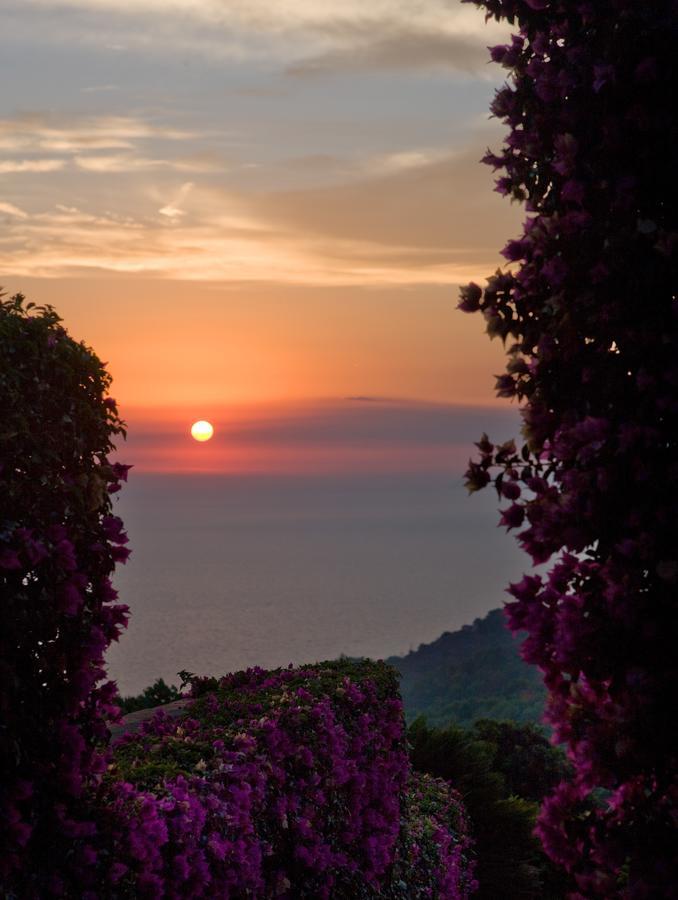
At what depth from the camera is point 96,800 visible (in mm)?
7234

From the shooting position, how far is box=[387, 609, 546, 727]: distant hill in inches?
2458

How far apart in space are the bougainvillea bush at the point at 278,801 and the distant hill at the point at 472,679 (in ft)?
144

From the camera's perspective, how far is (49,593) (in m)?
6.69

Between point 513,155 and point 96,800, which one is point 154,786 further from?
point 513,155

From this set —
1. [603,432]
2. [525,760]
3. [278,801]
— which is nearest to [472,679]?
[525,760]

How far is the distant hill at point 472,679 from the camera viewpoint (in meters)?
62.4

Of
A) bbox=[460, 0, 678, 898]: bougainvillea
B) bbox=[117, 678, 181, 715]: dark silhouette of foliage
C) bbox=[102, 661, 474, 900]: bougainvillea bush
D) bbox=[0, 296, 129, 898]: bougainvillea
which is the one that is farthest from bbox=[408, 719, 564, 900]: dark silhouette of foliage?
bbox=[460, 0, 678, 898]: bougainvillea

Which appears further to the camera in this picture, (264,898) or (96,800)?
(264,898)

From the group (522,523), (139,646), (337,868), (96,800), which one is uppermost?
(139,646)

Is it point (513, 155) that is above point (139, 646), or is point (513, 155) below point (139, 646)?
below

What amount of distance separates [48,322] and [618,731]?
440 centimetres

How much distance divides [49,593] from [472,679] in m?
76.7

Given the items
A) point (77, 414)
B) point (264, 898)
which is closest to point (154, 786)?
point (264, 898)

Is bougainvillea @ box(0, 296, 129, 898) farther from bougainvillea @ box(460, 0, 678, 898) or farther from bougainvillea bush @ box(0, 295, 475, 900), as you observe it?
bougainvillea @ box(460, 0, 678, 898)
